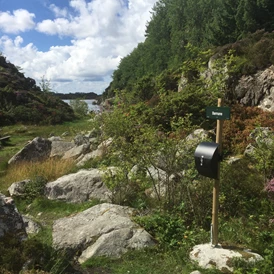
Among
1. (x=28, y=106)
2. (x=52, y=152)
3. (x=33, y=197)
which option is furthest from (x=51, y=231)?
(x=28, y=106)

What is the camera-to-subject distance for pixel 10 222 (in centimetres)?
484

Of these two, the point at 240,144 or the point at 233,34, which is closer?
the point at 240,144

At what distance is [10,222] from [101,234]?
1589 millimetres

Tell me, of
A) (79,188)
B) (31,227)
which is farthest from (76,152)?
(31,227)

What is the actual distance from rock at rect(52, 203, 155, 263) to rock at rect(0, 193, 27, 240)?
85 centimetres

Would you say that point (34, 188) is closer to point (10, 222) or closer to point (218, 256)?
point (10, 222)

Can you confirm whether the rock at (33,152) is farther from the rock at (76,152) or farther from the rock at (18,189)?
the rock at (18,189)

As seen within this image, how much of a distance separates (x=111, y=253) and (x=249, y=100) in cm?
1068

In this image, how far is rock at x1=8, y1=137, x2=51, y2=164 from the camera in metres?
12.9

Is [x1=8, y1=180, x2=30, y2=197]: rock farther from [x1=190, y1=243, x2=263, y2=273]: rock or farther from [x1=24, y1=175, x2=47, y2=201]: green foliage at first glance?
[x1=190, y1=243, x2=263, y2=273]: rock

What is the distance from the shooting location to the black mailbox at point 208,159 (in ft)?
15.6

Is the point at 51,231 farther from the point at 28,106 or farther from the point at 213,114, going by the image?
the point at 28,106

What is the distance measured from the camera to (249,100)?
1409cm

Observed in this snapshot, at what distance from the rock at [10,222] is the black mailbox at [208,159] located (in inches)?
106
